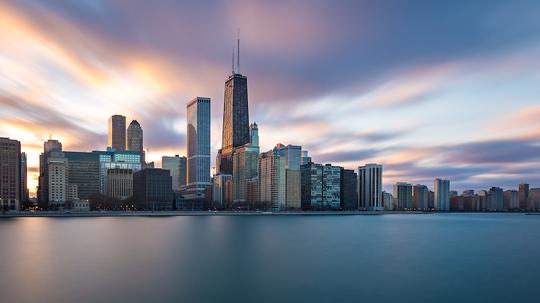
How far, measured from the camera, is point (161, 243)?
266 ft

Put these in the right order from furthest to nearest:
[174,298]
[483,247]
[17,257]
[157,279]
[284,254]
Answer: [483,247] < [284,254] < [17,257] < [157,279] < [174,298]

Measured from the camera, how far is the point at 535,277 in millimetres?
49625

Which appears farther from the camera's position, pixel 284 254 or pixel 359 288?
pixel 284 254

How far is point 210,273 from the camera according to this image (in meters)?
49.4

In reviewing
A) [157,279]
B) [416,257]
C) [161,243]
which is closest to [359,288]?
[157,279]

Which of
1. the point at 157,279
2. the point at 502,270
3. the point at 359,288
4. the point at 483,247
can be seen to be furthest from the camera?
the point at 483,247

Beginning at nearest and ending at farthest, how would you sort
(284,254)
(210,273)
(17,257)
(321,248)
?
(210,273) < (17,257) < (284,254) < (321,248)

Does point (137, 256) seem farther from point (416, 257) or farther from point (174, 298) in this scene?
point (416, 257)

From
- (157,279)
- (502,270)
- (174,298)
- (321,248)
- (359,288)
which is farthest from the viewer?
(321,248)

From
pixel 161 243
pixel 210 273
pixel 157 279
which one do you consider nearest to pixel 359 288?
pixel 210 273

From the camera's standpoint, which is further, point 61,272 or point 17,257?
point 17,257

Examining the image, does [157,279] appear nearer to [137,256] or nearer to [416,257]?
[137,256]

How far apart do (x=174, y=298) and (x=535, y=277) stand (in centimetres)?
4344

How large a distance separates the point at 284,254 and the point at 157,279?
26.5 metres
